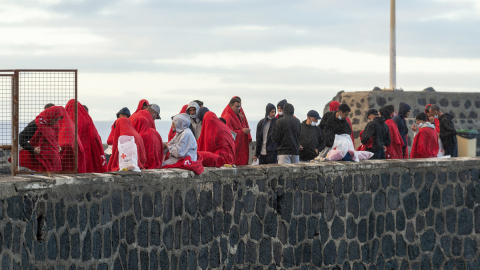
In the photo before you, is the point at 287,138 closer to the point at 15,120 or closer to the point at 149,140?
the point at 149,140

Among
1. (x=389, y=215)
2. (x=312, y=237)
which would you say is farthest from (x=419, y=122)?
(x=312, y=237)

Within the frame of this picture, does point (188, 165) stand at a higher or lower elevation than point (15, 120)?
lower

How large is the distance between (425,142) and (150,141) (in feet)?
20.1

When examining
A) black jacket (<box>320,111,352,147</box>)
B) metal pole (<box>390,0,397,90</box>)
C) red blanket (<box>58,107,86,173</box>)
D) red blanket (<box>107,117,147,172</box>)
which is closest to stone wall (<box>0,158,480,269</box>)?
red blanket (<box>58,107,86,173</box>)

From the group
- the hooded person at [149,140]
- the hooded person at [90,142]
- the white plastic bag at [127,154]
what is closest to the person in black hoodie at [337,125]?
the hooded person at [149,140]

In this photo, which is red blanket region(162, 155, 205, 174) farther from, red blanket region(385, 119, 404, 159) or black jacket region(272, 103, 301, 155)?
red blanket region(385, 119, 404, 159)

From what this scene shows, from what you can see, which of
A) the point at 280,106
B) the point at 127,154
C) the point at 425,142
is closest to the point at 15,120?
the point at 127,154

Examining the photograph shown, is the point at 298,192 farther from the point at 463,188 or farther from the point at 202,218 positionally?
the point at 463,188

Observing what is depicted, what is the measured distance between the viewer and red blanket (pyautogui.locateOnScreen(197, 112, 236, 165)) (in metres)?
13.7

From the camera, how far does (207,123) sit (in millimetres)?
13828

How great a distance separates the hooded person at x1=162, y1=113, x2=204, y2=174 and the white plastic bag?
0.85 m

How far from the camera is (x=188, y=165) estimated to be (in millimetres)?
12000

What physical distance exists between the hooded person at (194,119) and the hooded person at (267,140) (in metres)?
1.27

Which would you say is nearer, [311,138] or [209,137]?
[209,137]
